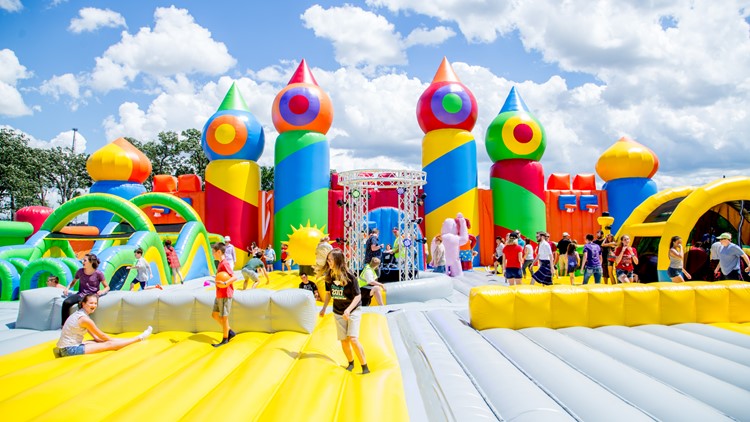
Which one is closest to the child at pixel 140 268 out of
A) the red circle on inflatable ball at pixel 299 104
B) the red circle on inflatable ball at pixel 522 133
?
the red circle on inflatable ball at pixel 299 104

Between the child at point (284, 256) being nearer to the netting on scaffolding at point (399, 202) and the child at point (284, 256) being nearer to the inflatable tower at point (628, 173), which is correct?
the netting on scaffolding at point (399, 202)

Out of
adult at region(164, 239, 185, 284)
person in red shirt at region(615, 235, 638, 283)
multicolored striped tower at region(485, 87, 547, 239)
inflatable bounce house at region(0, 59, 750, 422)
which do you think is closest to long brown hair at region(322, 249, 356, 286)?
inflatable bounce house at region(0, 59, 750, 422)

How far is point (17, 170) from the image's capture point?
82.9 feet

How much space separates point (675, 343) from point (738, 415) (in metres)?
1.51

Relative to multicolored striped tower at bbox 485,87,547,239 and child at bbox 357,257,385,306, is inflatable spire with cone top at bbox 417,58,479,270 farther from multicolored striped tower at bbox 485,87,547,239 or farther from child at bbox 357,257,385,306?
child at bbox 357,257,385,306

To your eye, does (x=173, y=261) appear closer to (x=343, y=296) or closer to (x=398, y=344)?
A: (x=398, y=344)

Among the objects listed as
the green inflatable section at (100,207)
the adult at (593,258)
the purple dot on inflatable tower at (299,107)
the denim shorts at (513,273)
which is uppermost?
the purple dot on inflatable tower at (299,107)

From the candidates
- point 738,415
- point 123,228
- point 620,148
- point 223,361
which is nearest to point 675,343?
point 738,415

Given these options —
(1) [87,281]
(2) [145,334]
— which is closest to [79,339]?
(2) [145,334]

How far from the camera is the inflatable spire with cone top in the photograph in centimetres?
1202

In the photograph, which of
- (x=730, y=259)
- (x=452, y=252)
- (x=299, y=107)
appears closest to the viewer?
(x=730, y=259)

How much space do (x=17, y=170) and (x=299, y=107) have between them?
75.2 feet

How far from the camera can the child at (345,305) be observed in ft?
10.9

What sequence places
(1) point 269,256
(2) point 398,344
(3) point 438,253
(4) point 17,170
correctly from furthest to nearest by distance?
1. (4) point 17,170
2. (1) point 269,256
3. (3) point 438,253
4. (2) point 398,344
